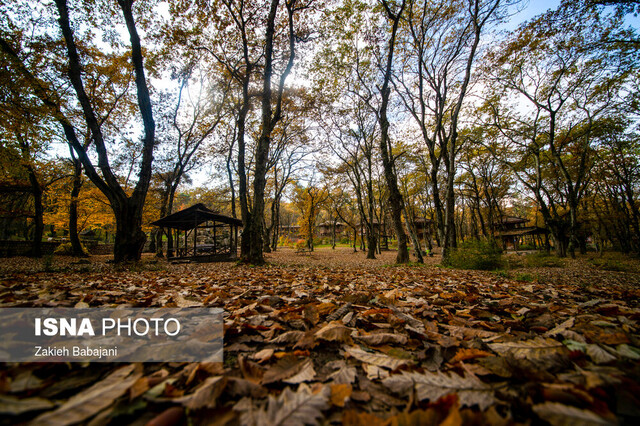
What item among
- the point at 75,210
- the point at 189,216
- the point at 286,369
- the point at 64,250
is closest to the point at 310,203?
the point at 189,216

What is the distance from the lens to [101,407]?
65 cm

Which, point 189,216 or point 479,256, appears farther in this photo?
point 189,216

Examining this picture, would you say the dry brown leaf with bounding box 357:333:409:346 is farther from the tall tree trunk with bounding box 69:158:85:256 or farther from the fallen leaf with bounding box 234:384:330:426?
the tall tree trunk with bounding box 69:158:85:256

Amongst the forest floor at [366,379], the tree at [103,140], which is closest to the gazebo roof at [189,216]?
the tree at [103,140]

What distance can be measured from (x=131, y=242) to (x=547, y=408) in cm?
861

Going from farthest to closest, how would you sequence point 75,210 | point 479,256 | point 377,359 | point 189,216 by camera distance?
point 75,210
point 189,216
point 479,256
point 377,359

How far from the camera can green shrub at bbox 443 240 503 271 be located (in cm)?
651

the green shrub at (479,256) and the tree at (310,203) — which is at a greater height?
the tree at (310,203)

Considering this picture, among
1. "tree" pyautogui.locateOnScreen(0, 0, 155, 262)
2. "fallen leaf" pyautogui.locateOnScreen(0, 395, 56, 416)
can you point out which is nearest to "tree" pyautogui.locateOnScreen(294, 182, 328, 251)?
"tree" pyautogui.locateOnScreen(0, 0, 155, 262)

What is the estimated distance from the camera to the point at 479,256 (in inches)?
256

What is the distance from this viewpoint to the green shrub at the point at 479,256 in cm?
651

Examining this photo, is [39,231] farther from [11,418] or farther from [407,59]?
[407,59]

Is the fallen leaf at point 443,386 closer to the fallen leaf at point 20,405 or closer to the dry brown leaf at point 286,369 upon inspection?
the dry brown leaf at point 286,369

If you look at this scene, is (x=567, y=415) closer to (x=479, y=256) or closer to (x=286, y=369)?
(x=286, y=369)
